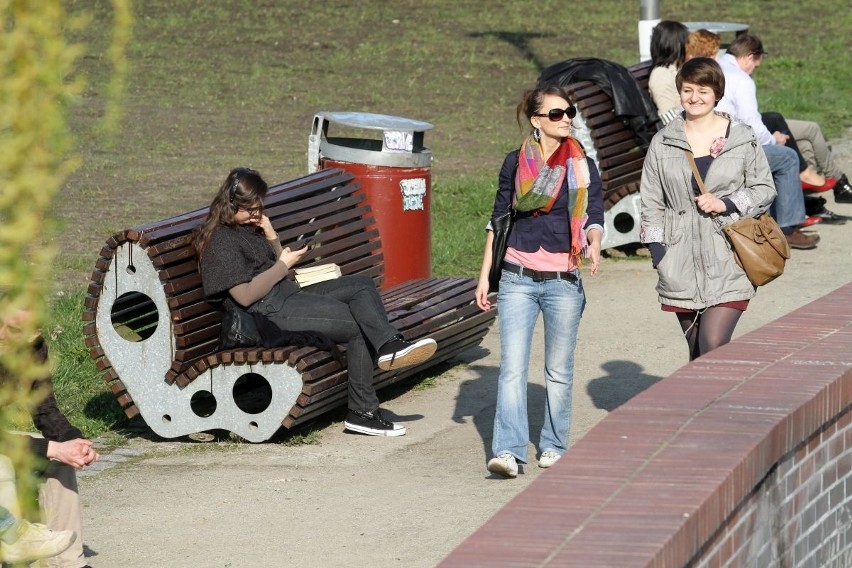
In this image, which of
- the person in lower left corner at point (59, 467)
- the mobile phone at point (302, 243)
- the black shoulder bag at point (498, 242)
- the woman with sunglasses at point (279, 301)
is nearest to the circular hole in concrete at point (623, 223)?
the mobile phone at point (302, 243)

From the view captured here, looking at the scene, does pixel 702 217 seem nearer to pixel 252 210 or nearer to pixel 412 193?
pixel 252 210

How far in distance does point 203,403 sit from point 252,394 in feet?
0.90

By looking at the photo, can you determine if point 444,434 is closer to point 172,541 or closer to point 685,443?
point 172,541

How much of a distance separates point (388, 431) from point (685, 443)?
3.10 metres

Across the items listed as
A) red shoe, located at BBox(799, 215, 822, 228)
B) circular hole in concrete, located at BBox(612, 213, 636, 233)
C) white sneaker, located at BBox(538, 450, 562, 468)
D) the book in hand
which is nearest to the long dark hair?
the book in hand

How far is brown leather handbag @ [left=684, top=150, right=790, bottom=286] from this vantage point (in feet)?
19.5

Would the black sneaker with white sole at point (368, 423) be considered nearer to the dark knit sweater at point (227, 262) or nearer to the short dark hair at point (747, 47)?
the dark knit sweater at point (227, 262)

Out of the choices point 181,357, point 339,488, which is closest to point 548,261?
point 339,488

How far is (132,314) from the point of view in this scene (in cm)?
691

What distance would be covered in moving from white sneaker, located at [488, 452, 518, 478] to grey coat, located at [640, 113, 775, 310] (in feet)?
3.08

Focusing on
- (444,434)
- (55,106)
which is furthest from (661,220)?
(55,106)

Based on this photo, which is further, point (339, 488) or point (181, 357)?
point (181, 357)

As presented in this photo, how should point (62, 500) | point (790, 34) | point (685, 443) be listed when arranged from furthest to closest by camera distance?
point (790, 34) < point (62, 500) < point (685, 443)

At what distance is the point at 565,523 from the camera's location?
129 inches
